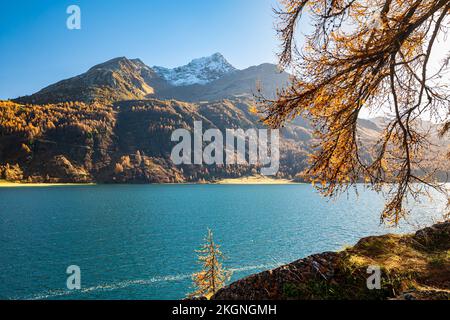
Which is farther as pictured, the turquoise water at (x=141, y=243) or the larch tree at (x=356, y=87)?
the turquoise water at (x=141, y=243)

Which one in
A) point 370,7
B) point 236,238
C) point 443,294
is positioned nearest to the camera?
point 443,294

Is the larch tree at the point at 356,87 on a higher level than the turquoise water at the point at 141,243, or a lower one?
higher

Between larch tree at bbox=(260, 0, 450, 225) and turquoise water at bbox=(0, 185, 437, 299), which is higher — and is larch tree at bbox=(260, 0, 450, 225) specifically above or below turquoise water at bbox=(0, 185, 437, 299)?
above

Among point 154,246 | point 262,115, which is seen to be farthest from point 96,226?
point 262,115

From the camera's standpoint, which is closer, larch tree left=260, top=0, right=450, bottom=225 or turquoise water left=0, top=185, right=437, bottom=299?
larch tree left=260, top=0, right=450, bottom=225

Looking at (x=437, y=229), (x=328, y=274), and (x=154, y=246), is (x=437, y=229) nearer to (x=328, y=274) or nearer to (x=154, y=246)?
(x=328, y=274)

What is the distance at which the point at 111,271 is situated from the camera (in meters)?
37.7

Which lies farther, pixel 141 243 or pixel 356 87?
pixel 141 243

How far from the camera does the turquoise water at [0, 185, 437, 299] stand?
108 ft

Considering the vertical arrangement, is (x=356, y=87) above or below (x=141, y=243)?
above

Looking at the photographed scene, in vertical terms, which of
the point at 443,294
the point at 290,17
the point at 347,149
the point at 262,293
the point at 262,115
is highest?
the point at 290,17

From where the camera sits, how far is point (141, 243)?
51938 mm

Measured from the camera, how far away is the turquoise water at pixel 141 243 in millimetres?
32875

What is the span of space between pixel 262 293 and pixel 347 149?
4436mm
